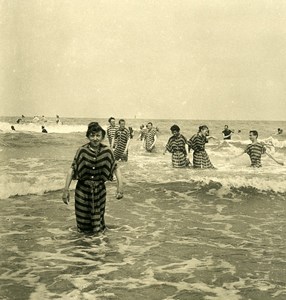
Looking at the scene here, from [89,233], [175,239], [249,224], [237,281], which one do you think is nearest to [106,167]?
[89,233]

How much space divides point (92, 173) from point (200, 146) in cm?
704

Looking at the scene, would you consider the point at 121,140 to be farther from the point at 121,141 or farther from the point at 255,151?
the point at 255,151

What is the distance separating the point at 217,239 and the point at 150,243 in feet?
3.15

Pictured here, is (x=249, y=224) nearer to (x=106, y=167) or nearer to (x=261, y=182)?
(x=106, y=167)

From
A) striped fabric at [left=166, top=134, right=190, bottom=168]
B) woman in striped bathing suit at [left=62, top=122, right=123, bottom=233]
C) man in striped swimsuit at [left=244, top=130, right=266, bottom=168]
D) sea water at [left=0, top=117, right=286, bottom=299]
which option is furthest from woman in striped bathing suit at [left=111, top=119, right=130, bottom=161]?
woman in striped bathing suit at [left=62, top=122, right=123, bottom=233]

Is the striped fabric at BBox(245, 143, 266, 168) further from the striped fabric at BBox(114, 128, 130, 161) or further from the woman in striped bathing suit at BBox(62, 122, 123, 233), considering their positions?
the woman in striped bathing suit at BBox(62, 122, 123, 233)

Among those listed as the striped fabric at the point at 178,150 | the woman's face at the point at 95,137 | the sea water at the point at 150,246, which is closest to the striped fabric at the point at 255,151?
the striped fabric at the point at 178,150

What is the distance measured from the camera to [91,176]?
5898 millimetres

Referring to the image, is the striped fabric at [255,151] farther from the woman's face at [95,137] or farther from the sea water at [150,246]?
the woman's face at [95,137]

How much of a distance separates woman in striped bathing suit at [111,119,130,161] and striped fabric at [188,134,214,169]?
219cm

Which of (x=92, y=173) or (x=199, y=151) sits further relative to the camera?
(x=199, y=151)

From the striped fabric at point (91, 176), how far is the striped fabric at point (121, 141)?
7869mm

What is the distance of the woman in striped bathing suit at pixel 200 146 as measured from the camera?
40.4 ft

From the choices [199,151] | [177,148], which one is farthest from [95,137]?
[199,151]
